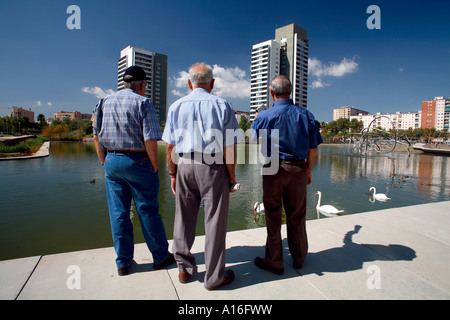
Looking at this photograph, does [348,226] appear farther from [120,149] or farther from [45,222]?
[45,222]

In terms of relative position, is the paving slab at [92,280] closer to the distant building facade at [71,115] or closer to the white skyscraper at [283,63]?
the white skyscraper at [283,63]

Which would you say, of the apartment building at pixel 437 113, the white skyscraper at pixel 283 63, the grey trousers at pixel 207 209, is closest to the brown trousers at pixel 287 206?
the grey trousers at pixel 207 209

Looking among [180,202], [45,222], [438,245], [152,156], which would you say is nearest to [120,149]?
[152,156]

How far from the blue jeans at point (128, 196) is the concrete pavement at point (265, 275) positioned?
0.28m

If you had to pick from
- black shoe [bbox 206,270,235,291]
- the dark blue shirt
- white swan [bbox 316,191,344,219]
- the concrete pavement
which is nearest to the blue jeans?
the concrete pavement

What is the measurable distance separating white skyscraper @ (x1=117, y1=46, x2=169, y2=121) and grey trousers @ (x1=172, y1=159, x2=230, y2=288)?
116051 mm

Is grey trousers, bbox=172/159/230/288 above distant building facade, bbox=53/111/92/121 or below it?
below

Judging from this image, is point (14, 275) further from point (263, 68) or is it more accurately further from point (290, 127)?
point (263, 68)

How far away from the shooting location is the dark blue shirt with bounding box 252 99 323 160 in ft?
7.82

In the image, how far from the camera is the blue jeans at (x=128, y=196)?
7.47ft

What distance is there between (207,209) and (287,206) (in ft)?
2.83

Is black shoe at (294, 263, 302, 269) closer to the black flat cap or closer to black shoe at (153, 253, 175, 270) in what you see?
→ black shoe at (153, 253, 175, 270)

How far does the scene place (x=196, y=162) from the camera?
80.4 inches

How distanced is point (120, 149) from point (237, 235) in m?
1.95
